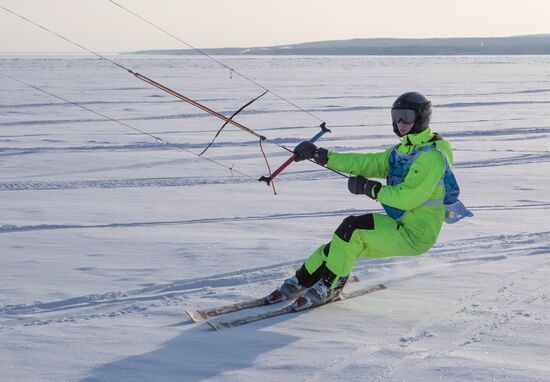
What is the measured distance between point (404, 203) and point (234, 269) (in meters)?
1.37

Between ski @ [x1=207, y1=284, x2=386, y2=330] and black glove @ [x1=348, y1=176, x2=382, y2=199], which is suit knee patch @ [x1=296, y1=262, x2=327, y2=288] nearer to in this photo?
ski @ [x1=207, y1=284, x2=386, y2=330]

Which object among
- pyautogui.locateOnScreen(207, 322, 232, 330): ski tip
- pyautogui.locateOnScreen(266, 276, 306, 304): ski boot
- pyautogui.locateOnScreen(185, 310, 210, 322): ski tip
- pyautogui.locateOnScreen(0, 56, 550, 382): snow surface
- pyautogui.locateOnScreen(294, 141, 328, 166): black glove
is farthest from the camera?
pyautogui.locateOnScreen(294, 141, 328, 166): black glove

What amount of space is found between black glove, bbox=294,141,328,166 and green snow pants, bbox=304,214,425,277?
0.48 meters

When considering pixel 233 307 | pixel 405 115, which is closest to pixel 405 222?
pixel 405 115

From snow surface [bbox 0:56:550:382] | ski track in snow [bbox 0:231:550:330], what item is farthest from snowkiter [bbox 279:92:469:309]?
ski track in snow [bbox 0:231:550:330]

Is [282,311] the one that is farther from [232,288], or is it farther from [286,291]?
[232,288]

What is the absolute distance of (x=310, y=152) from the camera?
424 cm

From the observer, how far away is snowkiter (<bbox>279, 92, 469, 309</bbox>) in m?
3.80

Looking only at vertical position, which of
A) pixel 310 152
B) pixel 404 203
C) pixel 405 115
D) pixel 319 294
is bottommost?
pixel 319 294

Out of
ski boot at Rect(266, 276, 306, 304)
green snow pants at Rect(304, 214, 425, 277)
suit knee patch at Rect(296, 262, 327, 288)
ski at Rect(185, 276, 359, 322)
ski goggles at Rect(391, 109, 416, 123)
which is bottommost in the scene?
ski at Rect(185, 276, 359, 322)

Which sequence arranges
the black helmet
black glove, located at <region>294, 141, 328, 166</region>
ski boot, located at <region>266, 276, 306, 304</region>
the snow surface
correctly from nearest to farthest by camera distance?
the snow surface
the black helmet
ski boot, located at <region>266, 276, 306, 304</region>
black glove, located at <region>294, 141, 328, 166</region>

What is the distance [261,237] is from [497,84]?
2205cm

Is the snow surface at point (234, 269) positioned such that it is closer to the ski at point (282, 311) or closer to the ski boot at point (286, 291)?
the ski at point (282, 311)

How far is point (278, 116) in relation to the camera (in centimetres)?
1533
